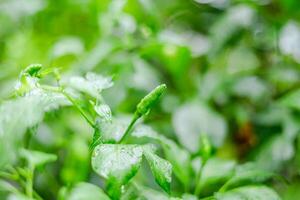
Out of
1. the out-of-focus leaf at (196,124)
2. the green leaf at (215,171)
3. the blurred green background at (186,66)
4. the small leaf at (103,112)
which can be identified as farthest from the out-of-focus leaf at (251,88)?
the small leaf at (103,112)

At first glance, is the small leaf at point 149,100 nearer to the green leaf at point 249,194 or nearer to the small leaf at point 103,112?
the small leaf at point 103,112

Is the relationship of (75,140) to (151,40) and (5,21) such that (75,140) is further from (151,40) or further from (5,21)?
(5,21)

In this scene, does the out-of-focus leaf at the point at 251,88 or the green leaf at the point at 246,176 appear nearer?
the green leaf at the point at 246,176

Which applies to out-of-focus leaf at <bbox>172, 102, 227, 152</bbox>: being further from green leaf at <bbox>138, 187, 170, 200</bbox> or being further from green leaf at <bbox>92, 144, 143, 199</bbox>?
green leaf at <bbox>92, 144, 143, 199</bbox>

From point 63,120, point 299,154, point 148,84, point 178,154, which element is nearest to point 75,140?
point 63,120

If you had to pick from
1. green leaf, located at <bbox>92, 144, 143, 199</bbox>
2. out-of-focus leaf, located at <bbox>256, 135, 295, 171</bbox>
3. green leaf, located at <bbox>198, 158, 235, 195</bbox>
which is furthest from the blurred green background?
green leaf, located at <bbox>92, 144, 143, 199</bbox>

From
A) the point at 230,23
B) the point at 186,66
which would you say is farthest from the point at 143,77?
the point at 230,23

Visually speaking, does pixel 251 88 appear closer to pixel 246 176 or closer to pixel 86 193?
pixel 246 176
